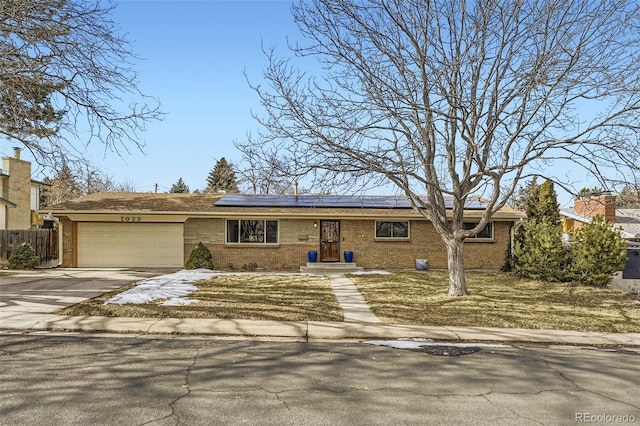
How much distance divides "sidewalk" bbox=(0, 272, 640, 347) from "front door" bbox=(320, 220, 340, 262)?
10.8 m

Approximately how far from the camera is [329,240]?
1950cm

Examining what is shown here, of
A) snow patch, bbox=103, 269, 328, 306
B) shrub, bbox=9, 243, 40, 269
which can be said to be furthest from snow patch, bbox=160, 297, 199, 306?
shrub, bbox=9, 243, 40, 269

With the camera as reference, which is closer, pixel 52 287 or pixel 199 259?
pixel 52 287

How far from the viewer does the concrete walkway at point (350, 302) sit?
29.3 ft

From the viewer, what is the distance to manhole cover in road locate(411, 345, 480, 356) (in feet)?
21.4

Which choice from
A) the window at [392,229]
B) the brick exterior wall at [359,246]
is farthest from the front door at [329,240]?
the window at [392,229]

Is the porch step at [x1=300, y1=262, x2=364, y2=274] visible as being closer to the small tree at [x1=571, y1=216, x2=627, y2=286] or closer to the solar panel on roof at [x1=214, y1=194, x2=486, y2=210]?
the solar panel on roof at [x1=214, y1=194, x2=486, y2=210]

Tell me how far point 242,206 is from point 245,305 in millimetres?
10285

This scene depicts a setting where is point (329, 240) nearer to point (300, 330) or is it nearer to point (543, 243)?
point (543, 243)

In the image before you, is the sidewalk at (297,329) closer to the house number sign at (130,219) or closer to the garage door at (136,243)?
the garage door at (136,243)

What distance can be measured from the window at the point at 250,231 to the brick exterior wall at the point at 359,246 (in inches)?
10.8

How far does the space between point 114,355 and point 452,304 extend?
7.72 m

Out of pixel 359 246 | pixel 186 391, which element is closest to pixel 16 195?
pixel 359 246

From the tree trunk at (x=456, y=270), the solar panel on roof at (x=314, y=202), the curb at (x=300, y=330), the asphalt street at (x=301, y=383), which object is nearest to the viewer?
the asphalt street at (x=301, y=383)
